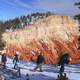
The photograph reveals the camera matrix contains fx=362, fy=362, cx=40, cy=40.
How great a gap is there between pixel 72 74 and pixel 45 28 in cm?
3851

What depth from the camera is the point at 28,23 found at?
70500 millimetres

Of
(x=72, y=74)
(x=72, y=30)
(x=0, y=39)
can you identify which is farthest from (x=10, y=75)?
(x=72, y=30)

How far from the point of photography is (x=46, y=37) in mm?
69062

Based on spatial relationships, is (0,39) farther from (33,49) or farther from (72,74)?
(72,74)

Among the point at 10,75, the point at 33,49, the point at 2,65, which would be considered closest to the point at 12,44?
the point at 33,49

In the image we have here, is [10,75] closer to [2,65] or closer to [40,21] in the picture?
[2,65]

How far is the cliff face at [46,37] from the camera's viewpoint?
64375 millimetres

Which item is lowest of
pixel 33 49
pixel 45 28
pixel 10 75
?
pixel 10 75

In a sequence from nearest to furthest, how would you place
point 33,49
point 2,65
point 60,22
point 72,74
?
point 72,74, point 2,65, point 33,49, point 60,22

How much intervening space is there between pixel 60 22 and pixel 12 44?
10091 mm

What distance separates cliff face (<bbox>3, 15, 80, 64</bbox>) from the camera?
64.4 metres

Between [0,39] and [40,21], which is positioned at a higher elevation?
[40,21]

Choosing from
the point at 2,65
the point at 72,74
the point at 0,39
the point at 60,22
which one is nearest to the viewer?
the point at 72,74

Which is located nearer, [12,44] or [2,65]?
[2,65]
